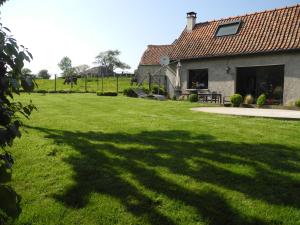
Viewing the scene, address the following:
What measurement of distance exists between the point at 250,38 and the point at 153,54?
3119cm

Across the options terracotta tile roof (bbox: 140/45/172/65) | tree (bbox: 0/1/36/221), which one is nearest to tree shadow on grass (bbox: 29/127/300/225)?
tree (bbox: 0/1/36/221)

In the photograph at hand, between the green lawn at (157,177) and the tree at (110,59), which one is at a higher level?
the tree at (110,59)

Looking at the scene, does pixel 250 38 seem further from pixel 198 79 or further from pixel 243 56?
pixel 198 79

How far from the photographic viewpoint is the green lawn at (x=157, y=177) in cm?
351

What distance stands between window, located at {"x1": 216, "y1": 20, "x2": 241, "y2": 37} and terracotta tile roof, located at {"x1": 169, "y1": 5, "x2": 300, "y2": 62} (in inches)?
10.3

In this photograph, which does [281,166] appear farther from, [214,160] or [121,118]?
[121,118]

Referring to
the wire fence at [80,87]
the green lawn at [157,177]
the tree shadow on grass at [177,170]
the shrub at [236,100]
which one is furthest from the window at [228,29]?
the tree shadow on grass at [177,170]

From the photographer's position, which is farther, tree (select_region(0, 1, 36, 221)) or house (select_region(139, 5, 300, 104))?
house (select_region(139, 5, 300, 104))

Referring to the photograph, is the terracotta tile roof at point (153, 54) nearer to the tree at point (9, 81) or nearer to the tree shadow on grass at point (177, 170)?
the tree shadow on grass at point (177, 170)

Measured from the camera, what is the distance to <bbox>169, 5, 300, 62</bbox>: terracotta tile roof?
Result: 62.6 ft

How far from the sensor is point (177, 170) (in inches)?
189

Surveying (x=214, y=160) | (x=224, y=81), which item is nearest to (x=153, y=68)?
(x=224, y=81)

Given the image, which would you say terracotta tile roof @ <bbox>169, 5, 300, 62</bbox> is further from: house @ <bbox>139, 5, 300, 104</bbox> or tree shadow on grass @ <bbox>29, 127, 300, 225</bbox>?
tree shadow on grass @ <bbox>29, 127, 300, 225</bbox>

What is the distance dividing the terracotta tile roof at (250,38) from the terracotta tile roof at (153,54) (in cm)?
2474
